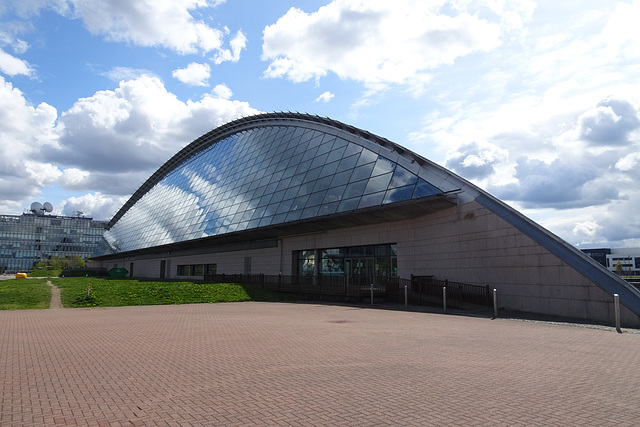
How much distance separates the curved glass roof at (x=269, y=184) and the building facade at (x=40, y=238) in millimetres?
93599

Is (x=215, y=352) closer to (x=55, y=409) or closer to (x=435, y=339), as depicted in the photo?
(x=55, y=409)

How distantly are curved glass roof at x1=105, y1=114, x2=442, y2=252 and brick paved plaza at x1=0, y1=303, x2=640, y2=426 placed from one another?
480 inches

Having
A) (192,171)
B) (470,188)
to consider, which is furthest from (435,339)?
(192,171)

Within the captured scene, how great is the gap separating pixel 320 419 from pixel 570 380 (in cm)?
417

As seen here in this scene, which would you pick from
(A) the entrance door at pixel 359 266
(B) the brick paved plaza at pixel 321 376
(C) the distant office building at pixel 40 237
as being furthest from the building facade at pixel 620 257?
(C) the distant office building at pixel 40 237

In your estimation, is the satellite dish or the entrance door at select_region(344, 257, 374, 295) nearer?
the entrance door at select_region(344, 257, 374, 295)

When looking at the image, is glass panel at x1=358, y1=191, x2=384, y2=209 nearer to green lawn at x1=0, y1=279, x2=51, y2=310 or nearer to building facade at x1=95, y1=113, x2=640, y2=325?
building facade at x1=95, y1=113, x2=640, y2=325

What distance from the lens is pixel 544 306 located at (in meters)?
15.9

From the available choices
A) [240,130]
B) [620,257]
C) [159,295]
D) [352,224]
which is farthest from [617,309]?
[620,257]

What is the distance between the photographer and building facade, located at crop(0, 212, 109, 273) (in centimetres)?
14112

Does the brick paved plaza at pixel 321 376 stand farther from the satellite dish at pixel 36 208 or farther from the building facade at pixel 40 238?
the satellite dish at pixel 36 208

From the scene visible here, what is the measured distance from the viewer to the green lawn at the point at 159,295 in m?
22.3

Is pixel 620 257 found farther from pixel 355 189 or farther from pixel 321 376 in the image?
pixel 321 376

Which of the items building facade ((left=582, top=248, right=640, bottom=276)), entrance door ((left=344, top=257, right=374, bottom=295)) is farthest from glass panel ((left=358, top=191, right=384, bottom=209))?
building facade ((left=582, top=248, right=640, bottom=276))
